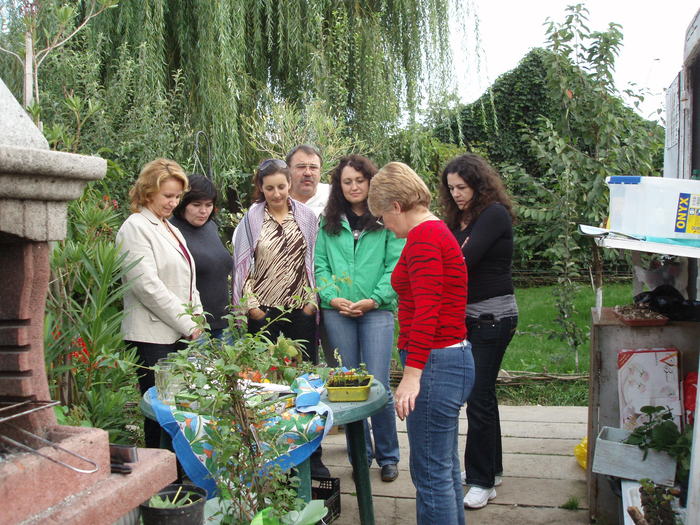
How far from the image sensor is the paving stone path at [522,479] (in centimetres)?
359

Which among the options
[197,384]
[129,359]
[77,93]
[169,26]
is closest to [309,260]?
[129,359]

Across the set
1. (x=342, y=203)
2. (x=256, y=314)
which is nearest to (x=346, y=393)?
(x=256, y=314)

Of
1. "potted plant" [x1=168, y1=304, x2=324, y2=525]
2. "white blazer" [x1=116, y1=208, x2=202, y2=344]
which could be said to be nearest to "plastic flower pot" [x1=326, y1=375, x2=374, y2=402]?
"potted plant" [x1=168, y1=304, x2=324, y2=525]

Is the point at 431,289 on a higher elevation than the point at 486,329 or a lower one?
higher

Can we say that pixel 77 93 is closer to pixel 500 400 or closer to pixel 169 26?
pixel 169 26

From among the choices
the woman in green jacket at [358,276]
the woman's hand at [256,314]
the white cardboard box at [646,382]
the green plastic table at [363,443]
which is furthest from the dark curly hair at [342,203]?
the white cardboard box at [646,382]

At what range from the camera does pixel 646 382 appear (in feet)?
10.8

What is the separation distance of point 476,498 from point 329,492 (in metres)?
0.78

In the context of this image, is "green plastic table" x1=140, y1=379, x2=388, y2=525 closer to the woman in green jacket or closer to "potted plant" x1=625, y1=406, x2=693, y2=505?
the woman in green jacket

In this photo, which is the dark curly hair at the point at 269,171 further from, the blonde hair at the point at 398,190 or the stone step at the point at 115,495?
the stone step at the point at 115,495

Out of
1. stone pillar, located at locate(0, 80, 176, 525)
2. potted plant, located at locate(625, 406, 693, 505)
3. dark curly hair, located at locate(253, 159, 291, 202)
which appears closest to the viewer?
stone pillar, located at locate(0, 80, 176, 525)

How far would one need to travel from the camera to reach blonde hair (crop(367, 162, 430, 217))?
2.77 metres

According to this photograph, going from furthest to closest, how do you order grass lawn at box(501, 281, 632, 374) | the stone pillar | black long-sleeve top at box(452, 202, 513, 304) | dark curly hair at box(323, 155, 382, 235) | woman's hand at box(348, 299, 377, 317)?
1. grass lawn at box(501, 281, 632, 374)
2. dark curly hair at box(323, 155, 382, 235)
3. woman's hand at box(348, 299, 377, 317)
4. black long-sleeve top at box(452, 202, 513, 304)
5. the stone pillar

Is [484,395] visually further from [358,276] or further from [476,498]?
[358,276]
